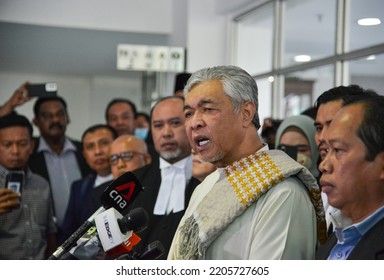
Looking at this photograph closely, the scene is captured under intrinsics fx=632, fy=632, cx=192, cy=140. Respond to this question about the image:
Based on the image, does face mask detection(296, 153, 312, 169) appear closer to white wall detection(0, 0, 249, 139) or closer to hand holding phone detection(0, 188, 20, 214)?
white wall detection(0, 0, 249, 139)

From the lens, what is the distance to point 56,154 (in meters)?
3.68

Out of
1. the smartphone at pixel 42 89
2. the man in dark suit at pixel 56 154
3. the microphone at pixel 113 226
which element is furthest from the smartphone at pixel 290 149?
the man in dark suit at pixel 56 154

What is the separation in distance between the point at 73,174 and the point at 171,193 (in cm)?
124

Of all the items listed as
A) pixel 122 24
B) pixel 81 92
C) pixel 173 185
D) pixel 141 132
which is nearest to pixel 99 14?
pixel 122 24

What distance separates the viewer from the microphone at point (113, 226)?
5.42 feet

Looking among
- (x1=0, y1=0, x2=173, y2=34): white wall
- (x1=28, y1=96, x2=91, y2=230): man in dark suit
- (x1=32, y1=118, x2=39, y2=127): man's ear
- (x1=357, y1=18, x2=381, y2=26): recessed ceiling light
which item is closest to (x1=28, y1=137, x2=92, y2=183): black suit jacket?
(x1=28, y1=96, x2=91, y2=230): man in dark suit

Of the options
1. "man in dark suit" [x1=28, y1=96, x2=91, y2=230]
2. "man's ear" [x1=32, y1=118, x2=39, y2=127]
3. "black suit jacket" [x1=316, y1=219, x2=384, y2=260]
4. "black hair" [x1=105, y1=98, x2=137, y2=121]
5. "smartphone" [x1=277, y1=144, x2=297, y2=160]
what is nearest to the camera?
"black suit jacket" [x1=316, y1=219, x2=384, y2=260]

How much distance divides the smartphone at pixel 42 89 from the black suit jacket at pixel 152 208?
740 mm

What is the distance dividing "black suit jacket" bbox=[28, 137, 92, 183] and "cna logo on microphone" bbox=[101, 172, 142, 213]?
179 cm

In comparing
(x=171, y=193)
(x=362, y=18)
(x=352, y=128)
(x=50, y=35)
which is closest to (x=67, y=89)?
(x=50, y=35)

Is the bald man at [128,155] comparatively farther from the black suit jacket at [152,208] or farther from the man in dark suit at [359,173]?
the man in dark suit at [359,173]

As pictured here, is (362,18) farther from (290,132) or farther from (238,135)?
(238,135)

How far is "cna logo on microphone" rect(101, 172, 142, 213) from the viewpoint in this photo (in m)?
1.77

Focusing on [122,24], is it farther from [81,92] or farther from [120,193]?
[120,193]
